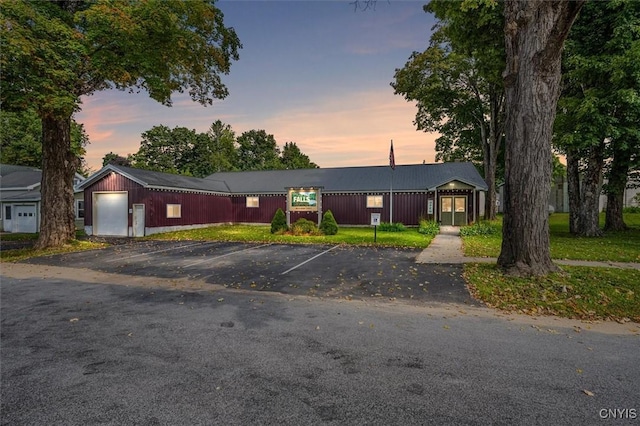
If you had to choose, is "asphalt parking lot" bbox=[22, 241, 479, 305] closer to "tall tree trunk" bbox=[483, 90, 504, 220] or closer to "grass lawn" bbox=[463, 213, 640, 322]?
"grass lawn" bbox=[463, 213, 640, 322]

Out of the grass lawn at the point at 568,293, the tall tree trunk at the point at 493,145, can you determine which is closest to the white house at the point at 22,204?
the grass lawn at the point at 568,293

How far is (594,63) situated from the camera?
1365 centimetres

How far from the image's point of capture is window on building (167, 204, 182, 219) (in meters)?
21.7

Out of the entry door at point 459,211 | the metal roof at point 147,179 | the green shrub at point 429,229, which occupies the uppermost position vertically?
the metal roof at point 147,179

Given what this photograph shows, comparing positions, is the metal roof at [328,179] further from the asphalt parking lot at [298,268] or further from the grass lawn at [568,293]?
the grass lawn at [568,293]

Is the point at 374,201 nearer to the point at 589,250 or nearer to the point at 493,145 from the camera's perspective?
the point at 493,145

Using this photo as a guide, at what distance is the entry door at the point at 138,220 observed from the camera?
66.5ft

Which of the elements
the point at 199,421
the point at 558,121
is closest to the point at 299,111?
the point at 558,121

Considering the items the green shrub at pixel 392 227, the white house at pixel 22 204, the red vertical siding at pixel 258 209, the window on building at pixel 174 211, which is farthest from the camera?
the red vertical siding at pixel 258 209

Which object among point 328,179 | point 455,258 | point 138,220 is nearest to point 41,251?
point 138,220

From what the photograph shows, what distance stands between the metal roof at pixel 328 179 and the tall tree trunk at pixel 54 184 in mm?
4992

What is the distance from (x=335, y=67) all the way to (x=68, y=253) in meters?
15.8

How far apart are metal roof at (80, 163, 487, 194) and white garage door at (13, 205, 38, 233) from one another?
5.59 metres

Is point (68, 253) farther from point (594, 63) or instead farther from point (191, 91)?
point (594, 63)
